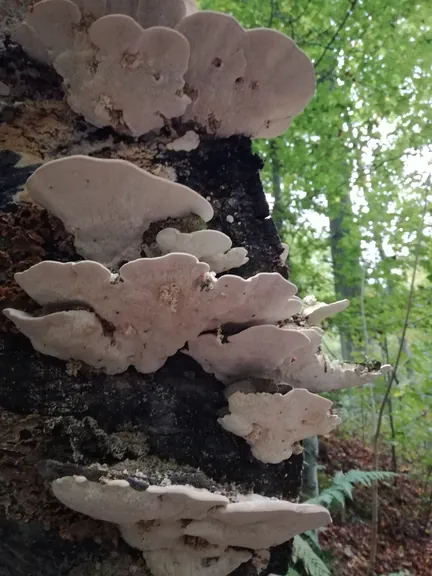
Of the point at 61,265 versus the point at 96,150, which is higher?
the point at 96,150

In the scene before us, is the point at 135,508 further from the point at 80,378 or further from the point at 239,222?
the point at 239,222

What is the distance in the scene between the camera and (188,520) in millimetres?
1291

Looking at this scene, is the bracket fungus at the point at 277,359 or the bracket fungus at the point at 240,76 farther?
the bracket fungus at the point at 240,76

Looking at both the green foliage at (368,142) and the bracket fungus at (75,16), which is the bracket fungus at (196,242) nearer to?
the bracket fungus at (75,16)

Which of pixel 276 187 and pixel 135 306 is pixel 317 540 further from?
pixel 276 187

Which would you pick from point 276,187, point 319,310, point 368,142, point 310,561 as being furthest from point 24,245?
point 276,187

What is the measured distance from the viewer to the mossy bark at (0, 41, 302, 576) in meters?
1.30

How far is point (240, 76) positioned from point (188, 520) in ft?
4.69

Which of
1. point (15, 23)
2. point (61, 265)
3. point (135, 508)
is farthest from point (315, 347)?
point (15, 23)

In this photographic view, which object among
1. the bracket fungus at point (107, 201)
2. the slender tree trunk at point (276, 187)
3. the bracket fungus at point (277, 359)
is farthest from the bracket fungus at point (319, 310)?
the slender tree trunk at point (276, 187)

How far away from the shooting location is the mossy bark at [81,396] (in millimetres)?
1305

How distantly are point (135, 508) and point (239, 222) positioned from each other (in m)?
0.99

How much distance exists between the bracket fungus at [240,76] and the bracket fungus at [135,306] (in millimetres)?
773

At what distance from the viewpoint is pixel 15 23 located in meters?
1.86
